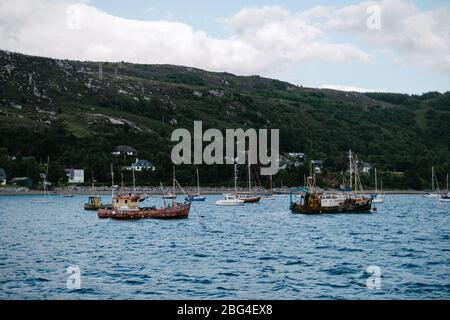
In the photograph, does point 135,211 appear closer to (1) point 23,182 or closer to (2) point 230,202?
(2) point 230,202

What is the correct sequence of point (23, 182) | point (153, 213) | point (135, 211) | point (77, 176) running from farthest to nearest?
point (77, 176) < point (23, 182) < point (135, 211) < point (153, 213)

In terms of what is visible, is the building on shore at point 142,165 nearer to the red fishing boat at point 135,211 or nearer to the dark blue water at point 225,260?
the red fishing boat at point 135,211

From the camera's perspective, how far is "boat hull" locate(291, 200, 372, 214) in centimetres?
10188

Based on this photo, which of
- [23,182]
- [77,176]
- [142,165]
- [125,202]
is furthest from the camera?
[142,165]

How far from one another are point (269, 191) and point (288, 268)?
486 ft

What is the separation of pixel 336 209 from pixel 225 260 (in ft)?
202

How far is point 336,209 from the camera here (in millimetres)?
103500

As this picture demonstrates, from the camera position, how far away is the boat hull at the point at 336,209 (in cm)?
10188

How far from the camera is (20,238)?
207 ft

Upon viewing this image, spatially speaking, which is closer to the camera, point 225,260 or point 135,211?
point 225,260

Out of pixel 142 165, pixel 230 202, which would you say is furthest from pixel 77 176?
pixel 230 202

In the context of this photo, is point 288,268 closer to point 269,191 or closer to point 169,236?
point 169,236

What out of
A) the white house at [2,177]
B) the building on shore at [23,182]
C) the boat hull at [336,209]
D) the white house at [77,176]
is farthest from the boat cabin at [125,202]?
the white house at [2,177]
